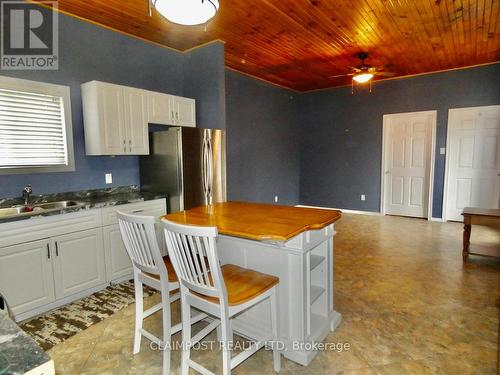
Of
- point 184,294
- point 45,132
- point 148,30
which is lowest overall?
point 184,294

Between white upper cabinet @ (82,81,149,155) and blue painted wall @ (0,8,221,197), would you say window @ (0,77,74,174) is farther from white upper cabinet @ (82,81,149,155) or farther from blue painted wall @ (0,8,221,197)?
white upper cabinet @ (82,81,149,155)

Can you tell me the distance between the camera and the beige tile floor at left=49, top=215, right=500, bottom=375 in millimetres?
1895

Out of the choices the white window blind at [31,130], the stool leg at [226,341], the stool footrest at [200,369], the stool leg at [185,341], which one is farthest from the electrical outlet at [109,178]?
the stool leg at [226,341]

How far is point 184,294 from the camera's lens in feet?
5.52

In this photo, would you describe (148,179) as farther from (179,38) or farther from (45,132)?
(179,38)

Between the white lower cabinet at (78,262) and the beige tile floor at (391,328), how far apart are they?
532 mm

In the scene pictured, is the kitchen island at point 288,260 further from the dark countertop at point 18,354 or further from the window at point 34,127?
the window at point 34,127

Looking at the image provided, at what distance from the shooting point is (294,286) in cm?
187

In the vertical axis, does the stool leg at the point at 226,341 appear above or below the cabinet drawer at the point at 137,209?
below

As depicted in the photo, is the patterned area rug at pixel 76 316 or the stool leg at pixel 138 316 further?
the patterned area rug at pixel 76 316

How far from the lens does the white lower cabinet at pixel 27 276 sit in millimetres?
2283

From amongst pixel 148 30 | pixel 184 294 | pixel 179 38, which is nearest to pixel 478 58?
pixel 179 38

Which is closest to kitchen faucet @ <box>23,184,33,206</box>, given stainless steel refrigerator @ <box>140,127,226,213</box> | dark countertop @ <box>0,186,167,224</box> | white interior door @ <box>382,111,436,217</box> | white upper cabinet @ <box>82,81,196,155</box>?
dark countertop @ <box>0,186,167,224</box>

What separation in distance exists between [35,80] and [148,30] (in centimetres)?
133
